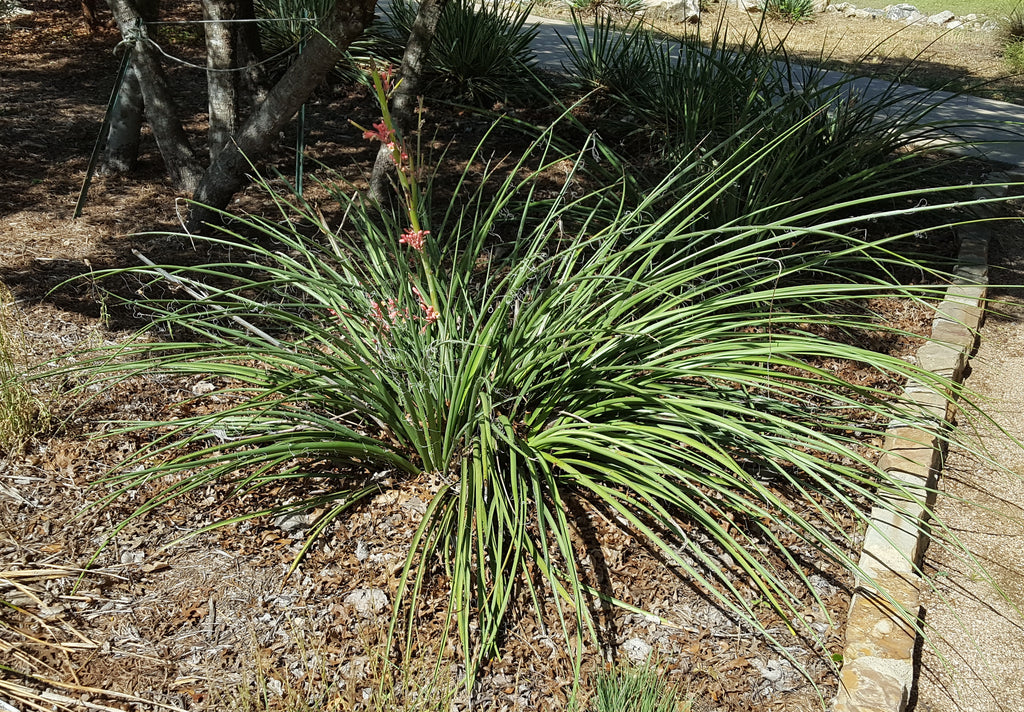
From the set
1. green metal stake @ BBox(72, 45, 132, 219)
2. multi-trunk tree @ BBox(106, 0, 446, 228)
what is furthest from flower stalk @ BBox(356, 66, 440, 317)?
green metal stake @ BBox(72, 45, 132, 219)

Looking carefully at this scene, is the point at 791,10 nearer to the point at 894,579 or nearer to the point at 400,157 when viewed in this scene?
the point at 894,579

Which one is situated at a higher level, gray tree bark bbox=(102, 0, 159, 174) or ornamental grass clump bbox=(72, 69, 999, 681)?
gray tree bark bbox=(102, 0, 159, 174)

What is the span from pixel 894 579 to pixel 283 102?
3594 mm

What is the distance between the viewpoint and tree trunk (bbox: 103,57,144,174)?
506 centimetres

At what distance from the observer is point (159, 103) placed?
4789 mm

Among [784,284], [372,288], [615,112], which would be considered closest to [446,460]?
[372,288]

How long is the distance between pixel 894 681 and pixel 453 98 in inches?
208

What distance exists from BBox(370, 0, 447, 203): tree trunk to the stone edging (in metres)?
2.95

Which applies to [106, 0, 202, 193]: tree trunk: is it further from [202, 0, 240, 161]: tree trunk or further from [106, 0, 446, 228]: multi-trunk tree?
[202, 0, 240, 161]: tree trunk

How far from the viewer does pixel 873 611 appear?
2721 millimetres

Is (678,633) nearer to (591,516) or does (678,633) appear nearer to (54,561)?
(591,516)

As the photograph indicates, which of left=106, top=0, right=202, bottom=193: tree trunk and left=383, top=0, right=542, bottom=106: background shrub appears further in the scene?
left=383, top=0, right=542, bottom=106: background shrub

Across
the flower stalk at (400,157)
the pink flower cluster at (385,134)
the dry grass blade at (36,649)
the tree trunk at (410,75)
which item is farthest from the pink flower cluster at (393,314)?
the tree trunk at (410,75)

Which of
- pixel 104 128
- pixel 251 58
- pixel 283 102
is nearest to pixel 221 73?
pixel 283 102
